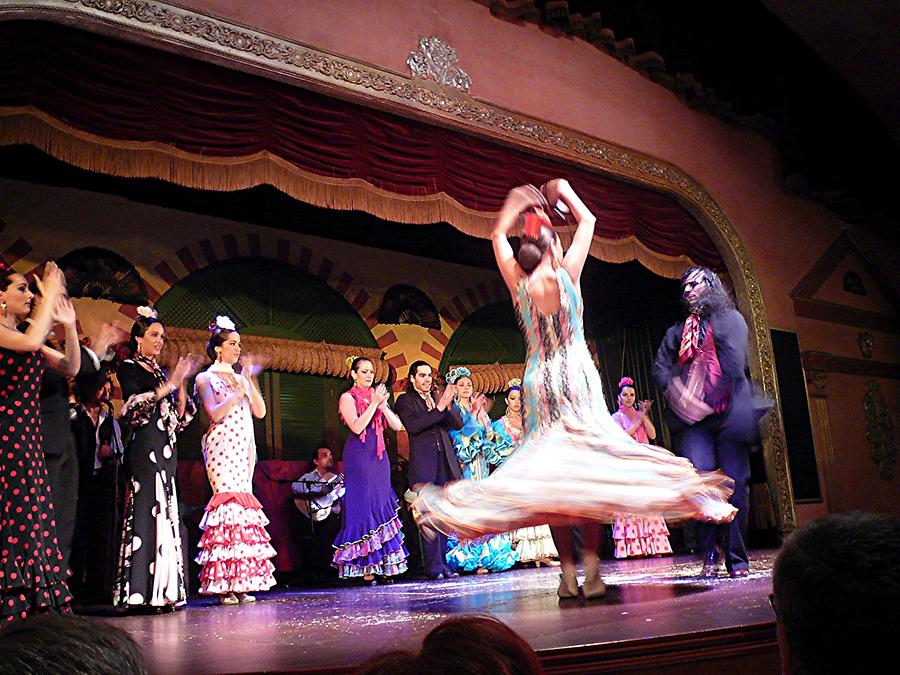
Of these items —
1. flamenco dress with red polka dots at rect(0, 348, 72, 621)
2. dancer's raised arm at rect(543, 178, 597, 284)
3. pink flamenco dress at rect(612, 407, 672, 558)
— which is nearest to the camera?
flamenco dress with red polka dots at rect(0, 348, 72, 621)

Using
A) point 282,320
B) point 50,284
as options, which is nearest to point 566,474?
point 50,284

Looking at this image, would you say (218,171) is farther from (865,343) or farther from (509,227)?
(865,343)

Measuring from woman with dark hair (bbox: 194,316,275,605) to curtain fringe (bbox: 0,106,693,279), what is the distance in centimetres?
91

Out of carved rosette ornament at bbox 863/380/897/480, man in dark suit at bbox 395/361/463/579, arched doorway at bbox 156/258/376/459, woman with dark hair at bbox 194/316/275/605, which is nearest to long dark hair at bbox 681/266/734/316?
man in dark suit at bbox 395/361/463/579

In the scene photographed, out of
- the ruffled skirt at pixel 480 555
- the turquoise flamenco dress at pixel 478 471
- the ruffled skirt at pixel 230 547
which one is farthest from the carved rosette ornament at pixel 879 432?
the ruffled skirt at pixel 230 547

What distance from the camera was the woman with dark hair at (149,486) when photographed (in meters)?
4.23

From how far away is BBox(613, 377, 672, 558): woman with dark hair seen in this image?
7.90 m

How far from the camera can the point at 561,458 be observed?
10.7 feet

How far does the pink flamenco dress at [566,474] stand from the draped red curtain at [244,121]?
8.44 feet

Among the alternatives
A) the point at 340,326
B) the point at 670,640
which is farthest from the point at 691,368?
the point at 340,326

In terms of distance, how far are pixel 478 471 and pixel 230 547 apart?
2.85m

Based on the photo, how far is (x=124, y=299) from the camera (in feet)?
21.6

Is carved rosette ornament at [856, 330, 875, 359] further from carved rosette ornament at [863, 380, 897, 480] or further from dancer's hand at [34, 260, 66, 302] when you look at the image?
dancer's hand at [34, 260, 66, 302]

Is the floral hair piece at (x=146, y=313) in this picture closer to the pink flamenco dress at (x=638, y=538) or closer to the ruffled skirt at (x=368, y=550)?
the ruffled skirt at (x=368, y=550)
